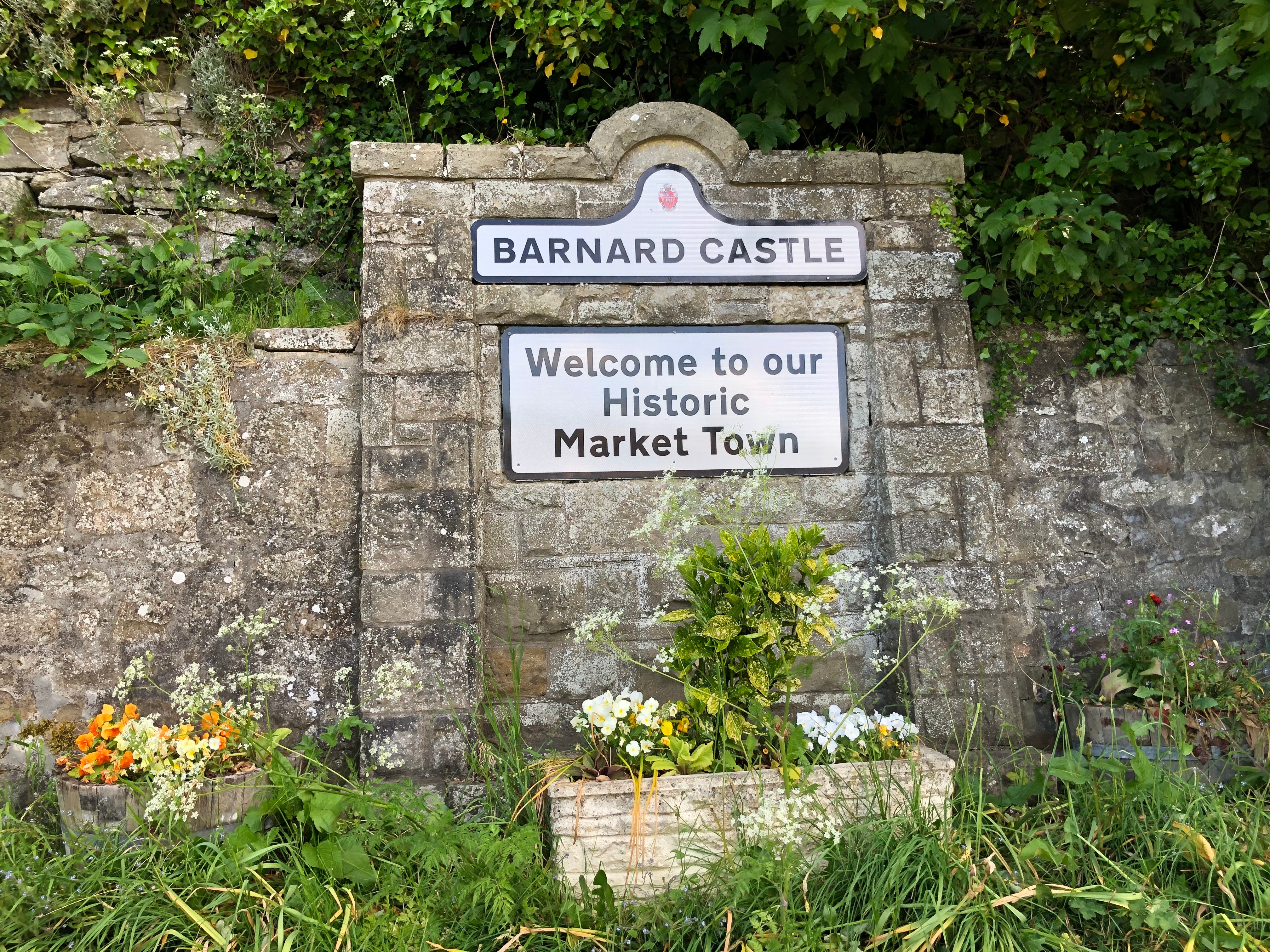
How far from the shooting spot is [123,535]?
3.18 m

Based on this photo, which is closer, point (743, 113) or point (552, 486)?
point (552, 486)

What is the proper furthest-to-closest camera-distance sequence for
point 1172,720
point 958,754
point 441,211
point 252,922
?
1. point 441,211
2. point 958,754
3. point 1172,720
4. point 252,922

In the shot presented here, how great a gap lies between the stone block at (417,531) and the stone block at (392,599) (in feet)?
0.12

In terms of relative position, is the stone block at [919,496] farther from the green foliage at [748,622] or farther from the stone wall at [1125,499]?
the green foliage at [748,622]

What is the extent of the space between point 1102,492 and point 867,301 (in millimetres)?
1379

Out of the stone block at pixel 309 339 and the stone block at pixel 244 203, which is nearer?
the stone block at pixel 309 339

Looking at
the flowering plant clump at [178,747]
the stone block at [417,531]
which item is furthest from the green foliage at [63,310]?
the flowering plant clump at [178,747]

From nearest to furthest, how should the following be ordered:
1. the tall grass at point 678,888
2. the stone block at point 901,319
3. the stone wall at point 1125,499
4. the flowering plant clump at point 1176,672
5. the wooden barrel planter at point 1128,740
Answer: the tall grass at point 678,888 → the wooden barrel planter at point 1128,740 → the flowering plant clump at point 1176,672 → the stone block at point 901,319 → the stone wall at point 1125,499

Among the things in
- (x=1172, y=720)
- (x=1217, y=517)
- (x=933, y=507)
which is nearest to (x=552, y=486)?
(x=933, y=507)

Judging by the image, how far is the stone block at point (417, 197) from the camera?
3.24 meters

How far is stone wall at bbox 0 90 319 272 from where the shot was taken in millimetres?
3756

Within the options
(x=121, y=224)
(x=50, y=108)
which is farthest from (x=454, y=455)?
(x=50, y=108)

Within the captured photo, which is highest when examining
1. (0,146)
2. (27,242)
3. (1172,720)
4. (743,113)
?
(743,113)

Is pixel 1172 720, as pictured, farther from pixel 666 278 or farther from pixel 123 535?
pixel 123 535
